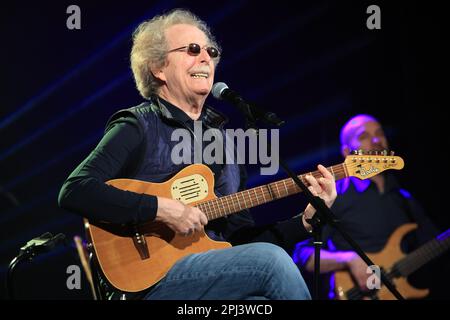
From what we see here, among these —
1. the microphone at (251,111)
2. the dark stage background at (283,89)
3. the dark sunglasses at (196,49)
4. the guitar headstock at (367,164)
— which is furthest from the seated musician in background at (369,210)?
the microphone at (251,111)

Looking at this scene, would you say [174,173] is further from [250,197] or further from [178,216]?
[250,197]

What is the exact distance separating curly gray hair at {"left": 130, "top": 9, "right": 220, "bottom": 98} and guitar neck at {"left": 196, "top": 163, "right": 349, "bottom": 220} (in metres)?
0.82

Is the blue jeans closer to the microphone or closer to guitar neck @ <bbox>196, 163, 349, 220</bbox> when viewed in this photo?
guitar neck @ <bbox>196, 163, 349, 220</bbox>

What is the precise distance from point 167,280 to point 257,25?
320cm

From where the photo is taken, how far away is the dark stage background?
488 cm

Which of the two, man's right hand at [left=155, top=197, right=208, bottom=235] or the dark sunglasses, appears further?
the dark sunglasses

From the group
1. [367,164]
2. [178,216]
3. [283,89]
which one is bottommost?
[178,216]

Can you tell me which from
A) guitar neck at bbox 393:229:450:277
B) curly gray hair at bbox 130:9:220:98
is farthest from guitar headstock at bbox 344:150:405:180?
guitar neck at bbox 393:229:450:277

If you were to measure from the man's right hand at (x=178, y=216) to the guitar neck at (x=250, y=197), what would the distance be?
0.67 feet

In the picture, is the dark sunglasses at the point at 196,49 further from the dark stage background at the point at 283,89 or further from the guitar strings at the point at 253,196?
the dark stage background at the point at 283,89

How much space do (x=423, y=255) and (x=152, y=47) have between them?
9.91 feet

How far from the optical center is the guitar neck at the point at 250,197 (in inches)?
109

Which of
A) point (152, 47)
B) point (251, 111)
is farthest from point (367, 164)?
point (152, 47)

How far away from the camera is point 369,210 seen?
4.86 metres
